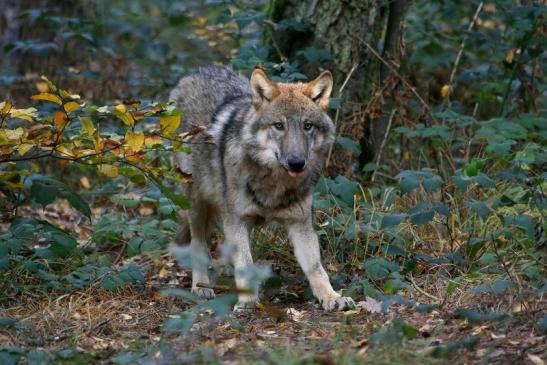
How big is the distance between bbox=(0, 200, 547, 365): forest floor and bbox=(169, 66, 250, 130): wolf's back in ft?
5.31

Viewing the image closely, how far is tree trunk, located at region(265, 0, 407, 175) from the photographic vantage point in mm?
8086

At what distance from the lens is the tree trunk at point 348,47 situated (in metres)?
8.09

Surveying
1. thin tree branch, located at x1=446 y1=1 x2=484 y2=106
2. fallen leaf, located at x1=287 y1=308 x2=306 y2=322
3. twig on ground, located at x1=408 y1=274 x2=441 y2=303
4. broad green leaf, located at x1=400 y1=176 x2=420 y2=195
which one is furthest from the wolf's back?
thin tree branch, located at x1=446 y1=1 x2=484 y2=106

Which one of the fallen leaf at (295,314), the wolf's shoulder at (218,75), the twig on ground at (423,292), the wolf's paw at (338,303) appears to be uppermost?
the wolf's shoulder at (218,75)

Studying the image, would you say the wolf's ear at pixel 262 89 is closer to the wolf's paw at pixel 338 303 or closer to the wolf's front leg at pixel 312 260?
the wolf's front leg at pixel 312 260

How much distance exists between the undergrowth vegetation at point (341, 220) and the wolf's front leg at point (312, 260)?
0.60 feet

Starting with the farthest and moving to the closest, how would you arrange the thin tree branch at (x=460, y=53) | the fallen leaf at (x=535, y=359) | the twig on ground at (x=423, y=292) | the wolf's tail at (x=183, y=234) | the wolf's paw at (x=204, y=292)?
the thin tree branch at (x=460, y=53) < the wolf's tail at (x=183, y=234) < the wolf's paw at (x=204, y=292) < the twig on ground at (x=423, y=292) < the fallen leaf at (x=535, y=359)

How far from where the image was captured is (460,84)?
36.0ft

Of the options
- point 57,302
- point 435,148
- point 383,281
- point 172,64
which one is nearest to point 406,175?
point 383,281

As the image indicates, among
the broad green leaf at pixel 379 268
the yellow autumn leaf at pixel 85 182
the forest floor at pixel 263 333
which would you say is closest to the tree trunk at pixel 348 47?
the broad green leaf at pixel 379 268

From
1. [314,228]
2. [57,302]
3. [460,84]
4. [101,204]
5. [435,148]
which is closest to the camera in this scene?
[57,302]

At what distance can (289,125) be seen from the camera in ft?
20.1

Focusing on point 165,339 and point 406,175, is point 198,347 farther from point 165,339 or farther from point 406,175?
point 406,175

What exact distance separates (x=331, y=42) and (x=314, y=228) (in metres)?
2.19
